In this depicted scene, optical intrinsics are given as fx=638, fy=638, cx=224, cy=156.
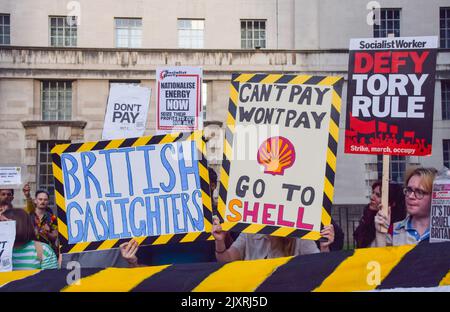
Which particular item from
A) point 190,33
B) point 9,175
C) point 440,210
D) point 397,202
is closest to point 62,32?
point 190,33

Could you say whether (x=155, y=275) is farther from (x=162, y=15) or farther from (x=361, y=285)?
(x=162, y=15)

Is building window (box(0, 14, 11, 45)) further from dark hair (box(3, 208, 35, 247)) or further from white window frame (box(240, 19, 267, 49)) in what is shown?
dark hair (box(3, 208, 35, 247))

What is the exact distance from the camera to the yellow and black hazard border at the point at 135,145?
16.3 feet

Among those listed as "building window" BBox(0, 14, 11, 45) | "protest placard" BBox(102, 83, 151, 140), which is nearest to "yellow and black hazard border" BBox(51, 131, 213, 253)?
"protest placard" BBox(102, 83, 151, 140)

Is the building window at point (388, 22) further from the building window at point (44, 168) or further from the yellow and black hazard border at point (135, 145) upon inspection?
the yellow and black hazard border at point (135, 145)

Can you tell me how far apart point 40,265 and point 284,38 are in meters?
22.6

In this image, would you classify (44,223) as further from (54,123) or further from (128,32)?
(128,32)

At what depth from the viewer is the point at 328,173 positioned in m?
4.90

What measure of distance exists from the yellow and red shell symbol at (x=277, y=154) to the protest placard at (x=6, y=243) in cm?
212

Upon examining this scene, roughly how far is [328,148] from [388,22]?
76.5 feet

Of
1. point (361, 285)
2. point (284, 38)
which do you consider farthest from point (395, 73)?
point (284, 38)

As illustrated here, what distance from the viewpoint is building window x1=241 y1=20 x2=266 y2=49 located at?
26.9 meters

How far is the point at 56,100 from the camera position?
86.1ft

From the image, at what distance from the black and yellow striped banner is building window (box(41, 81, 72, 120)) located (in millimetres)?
22508
